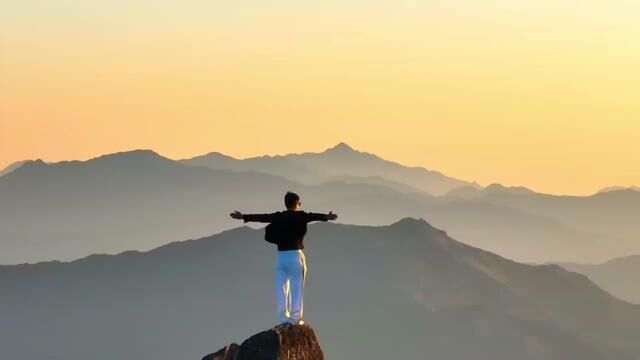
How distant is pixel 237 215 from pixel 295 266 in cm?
193

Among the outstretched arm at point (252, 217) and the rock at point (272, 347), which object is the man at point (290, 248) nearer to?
the outstretched arm at point (252, 217)

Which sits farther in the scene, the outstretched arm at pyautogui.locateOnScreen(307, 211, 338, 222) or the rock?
Result: the rock

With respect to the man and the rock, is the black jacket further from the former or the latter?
the rock

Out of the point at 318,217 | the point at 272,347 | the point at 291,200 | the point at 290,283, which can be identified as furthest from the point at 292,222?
the point at 272,347

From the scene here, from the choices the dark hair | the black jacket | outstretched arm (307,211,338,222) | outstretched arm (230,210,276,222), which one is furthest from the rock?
the dark hair

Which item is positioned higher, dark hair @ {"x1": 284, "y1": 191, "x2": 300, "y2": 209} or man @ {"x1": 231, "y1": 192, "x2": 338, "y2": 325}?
dark hair @ {"x1": 284, "y1": 191, "x2": 300, "y2": 209}

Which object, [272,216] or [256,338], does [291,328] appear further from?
[272,216]

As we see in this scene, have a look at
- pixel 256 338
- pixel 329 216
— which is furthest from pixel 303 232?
pixel 256 338

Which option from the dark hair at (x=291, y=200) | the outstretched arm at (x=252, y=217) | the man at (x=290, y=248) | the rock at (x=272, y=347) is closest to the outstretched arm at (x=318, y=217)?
the man at (x=290, y=248)

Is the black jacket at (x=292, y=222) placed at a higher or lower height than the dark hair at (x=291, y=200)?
lower

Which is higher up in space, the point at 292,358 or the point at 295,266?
the point at 295,266

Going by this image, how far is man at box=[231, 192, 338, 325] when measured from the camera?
2708cm

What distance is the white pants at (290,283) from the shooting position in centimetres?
2738

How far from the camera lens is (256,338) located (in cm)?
2747
